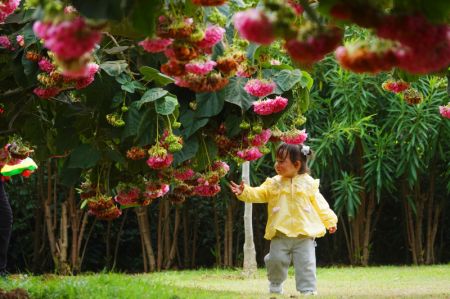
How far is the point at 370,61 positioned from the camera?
142cm

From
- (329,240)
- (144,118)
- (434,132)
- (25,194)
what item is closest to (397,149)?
(434,132)

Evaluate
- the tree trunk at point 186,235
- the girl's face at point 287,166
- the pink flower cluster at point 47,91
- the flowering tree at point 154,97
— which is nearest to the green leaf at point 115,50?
the flowering tree at point 154,97

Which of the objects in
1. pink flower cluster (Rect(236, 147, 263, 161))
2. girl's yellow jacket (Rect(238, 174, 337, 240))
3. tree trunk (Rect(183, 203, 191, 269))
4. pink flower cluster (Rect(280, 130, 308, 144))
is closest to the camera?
pink flower cluster (Rect(236, 147, 263, 161))

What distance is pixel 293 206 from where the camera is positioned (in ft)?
15.4

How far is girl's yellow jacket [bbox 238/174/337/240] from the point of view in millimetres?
4645

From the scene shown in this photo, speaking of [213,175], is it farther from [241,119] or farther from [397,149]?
[397,149]

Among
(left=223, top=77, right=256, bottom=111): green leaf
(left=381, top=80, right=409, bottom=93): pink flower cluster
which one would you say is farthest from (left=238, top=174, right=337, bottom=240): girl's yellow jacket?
(left=381, top=80, right=409, bottom=93): pink flower cluster

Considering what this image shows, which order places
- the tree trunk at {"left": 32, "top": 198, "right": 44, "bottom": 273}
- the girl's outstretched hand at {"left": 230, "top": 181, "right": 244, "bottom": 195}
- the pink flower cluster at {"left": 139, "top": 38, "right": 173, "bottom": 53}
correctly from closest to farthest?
the pink flower cluster at {"left": 139, "top": 38, "right": 173, "bottom": 53} → the girl's outstretched hand at {"left": 230, "top": 181, "right": 244, "bottom": 195} → the tree trunk at {"left": 32, "top": 198, "right": 44, "bottom": 273}

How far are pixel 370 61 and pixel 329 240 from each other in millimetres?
6973

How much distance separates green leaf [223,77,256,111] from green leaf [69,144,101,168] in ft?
2.10

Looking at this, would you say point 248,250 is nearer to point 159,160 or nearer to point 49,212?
point 49,212

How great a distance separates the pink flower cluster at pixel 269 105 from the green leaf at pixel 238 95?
0.04 metres

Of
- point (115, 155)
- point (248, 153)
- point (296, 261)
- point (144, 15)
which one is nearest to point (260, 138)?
point (248, 153)

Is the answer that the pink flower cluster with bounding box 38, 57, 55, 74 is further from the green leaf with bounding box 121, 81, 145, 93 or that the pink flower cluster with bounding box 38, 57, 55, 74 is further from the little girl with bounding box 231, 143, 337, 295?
the little girl with bounding box 231, 143, 337, 295
